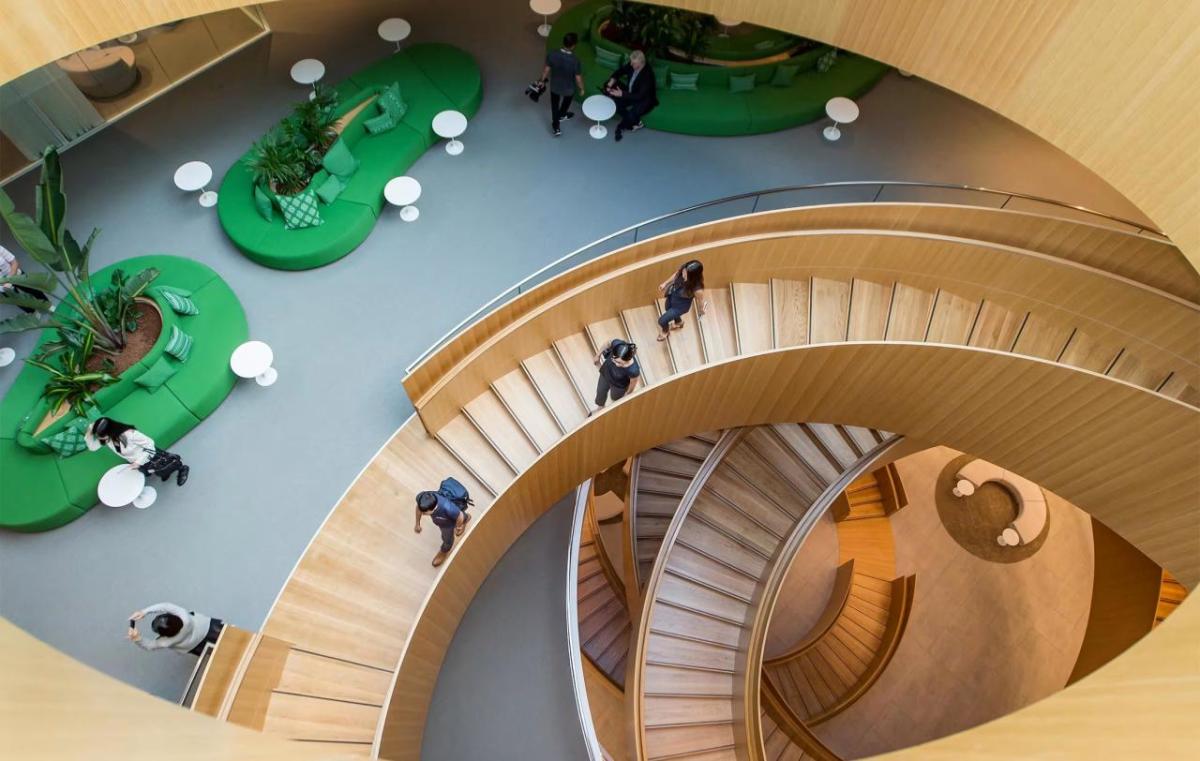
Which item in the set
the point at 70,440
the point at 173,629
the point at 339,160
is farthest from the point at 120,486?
the point at 339,160

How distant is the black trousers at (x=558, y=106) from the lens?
10.7 meters

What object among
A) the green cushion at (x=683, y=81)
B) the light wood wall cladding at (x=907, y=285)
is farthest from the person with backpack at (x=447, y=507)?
the green cushion at (x=683, y=81)

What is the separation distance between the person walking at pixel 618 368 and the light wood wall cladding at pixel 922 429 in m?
0.28

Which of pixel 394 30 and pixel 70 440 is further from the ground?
pixel 394 30

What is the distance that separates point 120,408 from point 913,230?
9.95 meters

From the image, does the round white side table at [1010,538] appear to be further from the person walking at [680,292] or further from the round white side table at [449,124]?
the round white side table at [449,124]

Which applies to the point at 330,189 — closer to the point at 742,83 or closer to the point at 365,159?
the point at 365,159

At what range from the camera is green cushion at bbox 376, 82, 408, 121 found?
10.6 meters

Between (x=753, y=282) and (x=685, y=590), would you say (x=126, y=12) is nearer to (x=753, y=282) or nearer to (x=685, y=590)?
(x=753, y=282)

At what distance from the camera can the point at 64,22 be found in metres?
6.90

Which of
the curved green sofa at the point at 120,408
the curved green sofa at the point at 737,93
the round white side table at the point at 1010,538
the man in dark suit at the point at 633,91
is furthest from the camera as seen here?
the round white side table at the point at 1010,538

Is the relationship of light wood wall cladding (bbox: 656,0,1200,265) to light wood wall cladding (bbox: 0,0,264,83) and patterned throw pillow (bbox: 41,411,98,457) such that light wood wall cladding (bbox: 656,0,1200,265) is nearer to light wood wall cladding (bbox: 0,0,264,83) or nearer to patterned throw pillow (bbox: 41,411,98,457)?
light wood wall cladding (bbox: 0,0,264,83)

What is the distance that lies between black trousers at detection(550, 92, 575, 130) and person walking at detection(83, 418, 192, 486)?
6.75 meters

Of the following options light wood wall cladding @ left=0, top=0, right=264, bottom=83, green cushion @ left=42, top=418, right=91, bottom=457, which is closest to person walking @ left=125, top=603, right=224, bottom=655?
green cushion @ left=42, top=418, right=91, bottom=457
